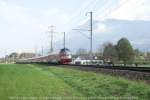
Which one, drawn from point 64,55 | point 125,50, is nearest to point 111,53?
point 125,50

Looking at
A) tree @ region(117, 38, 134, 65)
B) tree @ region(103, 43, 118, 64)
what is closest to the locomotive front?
tree @ region(117, 38, 134, 65)

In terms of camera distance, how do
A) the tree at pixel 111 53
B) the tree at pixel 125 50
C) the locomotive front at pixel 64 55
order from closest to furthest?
the locomotive front at pixel 64 55 < the tree at pixel 125 50 < the tree at pixel 111 53

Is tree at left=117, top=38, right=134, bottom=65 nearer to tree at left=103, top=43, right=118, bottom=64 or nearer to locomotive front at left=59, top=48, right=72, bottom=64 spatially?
tree at left=103, top=43, right=118, bottom=64

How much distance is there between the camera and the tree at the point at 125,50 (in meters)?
106

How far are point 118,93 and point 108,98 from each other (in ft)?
6.09

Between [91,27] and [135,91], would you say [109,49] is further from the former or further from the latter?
[135,91]

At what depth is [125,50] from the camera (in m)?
107

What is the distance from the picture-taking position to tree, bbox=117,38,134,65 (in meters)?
106

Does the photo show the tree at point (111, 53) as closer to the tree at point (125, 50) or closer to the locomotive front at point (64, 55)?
the tree at point (125, 50)

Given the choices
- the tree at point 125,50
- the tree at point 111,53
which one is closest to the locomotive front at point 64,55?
the tree at point 125,50

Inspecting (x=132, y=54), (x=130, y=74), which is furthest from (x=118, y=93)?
(x=132, y=54)

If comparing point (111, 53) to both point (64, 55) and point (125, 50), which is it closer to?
point (125, 50)

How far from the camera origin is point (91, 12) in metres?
74.9

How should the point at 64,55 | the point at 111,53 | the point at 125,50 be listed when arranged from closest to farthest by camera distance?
the point at 64,55, the point at 125,50, the point at 111,53
